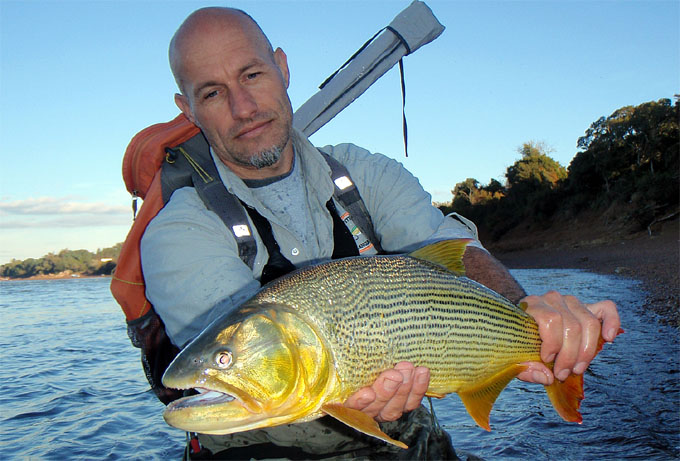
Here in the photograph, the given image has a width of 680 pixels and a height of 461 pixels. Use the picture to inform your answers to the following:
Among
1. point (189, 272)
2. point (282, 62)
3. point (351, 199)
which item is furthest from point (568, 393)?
point (282, 62)

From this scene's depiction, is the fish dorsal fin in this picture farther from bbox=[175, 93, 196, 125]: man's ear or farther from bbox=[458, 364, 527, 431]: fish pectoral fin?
bbox=[175, 93, 196, 125]: man's ear

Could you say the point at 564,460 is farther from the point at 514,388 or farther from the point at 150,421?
the point at 150,421

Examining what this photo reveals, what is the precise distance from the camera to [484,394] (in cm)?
282

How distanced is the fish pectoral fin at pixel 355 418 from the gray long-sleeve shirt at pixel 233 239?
2.21 feet

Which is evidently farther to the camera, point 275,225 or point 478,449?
point 478,449

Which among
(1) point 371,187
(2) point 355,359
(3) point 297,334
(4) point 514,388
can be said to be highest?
(1) point 371,187

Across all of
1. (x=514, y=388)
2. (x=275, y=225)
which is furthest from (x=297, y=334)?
(x=514, y=388)

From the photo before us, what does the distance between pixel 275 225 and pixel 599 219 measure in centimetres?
4201

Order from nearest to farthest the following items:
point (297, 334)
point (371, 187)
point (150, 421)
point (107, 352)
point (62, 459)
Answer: point (297, 334) → point (371, 187) → point (62, 459) → point (150, 421) → point (107, 352)

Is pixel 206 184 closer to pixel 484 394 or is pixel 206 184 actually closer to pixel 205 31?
pixel 205 31

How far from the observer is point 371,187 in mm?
3873

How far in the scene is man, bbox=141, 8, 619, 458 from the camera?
2930 mm

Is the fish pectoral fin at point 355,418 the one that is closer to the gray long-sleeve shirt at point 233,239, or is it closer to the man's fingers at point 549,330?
the gray long-sleeve shirt at point 233,239

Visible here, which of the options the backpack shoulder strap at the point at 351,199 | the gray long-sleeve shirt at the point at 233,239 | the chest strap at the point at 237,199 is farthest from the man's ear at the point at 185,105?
the backpack shoulder strap at the point at 351,199
